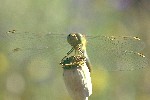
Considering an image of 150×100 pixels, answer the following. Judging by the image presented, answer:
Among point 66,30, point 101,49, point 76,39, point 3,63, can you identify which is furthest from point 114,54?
point 66,30

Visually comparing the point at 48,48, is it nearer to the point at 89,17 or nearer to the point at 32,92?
the point at 32,92

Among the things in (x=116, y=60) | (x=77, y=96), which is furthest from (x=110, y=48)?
(x=77, y=96)

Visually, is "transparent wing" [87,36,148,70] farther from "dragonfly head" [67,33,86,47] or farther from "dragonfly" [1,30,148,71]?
"dragonfly head" [67,33,86,47]

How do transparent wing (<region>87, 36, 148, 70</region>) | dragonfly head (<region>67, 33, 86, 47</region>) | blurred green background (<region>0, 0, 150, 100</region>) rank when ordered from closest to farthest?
dragonfly head (<region>67, 33, 86, 47</region>) < transparent wing (<region>87, 36, 148, 70</region>) < blurred green background (<region>0, 0, 150, 100</region>)

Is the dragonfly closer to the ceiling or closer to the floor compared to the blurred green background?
closer to the floor

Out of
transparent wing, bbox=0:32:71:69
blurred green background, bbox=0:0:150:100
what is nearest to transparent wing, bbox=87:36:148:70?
transparent wing, bbox=0:32:71:69

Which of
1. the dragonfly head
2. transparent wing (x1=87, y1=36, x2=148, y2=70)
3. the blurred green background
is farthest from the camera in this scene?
the blurred green background
